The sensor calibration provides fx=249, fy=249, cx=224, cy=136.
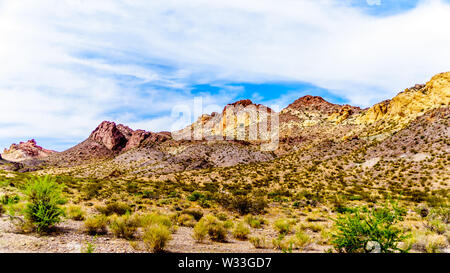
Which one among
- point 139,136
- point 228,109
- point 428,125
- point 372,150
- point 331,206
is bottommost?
point 331,206

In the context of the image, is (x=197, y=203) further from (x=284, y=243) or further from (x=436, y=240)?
(x=436, y=240)

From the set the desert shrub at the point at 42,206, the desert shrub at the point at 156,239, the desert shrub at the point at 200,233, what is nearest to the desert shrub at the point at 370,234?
the desert shrub at the point at 200,233

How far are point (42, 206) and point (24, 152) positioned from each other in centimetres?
20289

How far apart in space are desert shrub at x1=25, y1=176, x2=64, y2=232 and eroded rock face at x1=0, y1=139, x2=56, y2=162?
18794 centimetres

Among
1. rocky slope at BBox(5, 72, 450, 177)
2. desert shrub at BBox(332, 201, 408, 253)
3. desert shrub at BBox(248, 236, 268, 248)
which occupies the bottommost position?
desert shrub at BBox(248, 236, 268, 248)

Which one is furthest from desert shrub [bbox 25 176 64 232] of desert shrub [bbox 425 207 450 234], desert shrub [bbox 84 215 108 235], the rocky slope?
the rocky slope

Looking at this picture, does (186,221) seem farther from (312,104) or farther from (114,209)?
(312,104)

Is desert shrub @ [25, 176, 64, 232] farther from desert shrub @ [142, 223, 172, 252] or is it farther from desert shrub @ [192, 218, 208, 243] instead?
desert shrub @ [192, 218, 208, 243]

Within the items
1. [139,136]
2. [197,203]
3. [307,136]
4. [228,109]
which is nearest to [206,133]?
[228,109]

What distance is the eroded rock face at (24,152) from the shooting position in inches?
6407

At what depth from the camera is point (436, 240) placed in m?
9.03

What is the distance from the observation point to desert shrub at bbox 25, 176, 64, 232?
8852 mm

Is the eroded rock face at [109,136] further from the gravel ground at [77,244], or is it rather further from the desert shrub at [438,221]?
the desert shrub at [438,221]
